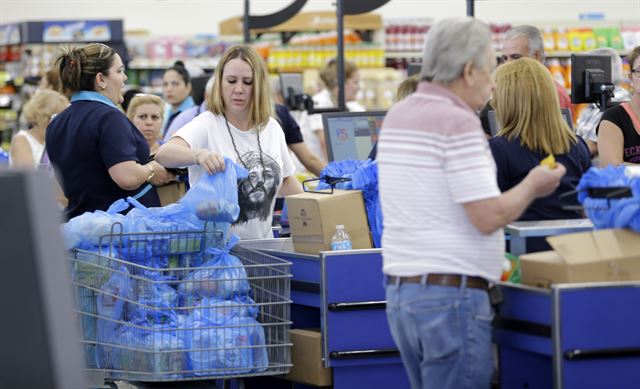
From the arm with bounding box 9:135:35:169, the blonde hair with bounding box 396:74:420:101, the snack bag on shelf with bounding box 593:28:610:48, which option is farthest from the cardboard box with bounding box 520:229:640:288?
the snack bag on shelf with bounding box 593:28:610:48

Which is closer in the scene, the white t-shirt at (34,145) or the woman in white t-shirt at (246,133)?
the woman in white t-shirt at (246,133)

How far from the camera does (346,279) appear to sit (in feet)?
12.0

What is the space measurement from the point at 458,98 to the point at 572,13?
1227 cm

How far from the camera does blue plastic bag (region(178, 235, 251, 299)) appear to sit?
3602 mm

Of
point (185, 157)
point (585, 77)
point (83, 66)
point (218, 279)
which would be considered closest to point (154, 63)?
point (585, 77)

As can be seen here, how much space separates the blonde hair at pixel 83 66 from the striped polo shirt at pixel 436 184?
1986 mm

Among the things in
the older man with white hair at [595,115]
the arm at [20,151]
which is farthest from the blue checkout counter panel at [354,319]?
the arm at [20,151]

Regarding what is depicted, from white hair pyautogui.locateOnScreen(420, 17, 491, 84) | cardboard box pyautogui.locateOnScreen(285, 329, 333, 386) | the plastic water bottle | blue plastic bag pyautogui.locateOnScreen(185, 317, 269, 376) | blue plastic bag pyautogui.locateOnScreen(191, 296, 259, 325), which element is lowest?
cardboard box pyautogui.locateOnScreen(285, 329, 333, 386)

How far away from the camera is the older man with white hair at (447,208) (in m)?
2.53

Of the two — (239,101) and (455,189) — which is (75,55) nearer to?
(239,101)

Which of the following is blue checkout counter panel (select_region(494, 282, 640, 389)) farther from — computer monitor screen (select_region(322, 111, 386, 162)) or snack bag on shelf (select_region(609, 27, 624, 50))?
snack bag on shelf (select_region(609, 27, 624, 50))

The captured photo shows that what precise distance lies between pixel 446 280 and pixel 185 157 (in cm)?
156

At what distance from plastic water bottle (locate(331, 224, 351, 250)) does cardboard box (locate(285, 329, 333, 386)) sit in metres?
0.32

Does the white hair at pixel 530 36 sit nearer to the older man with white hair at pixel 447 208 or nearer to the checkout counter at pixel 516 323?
the checkout counter at pixel 516 323
